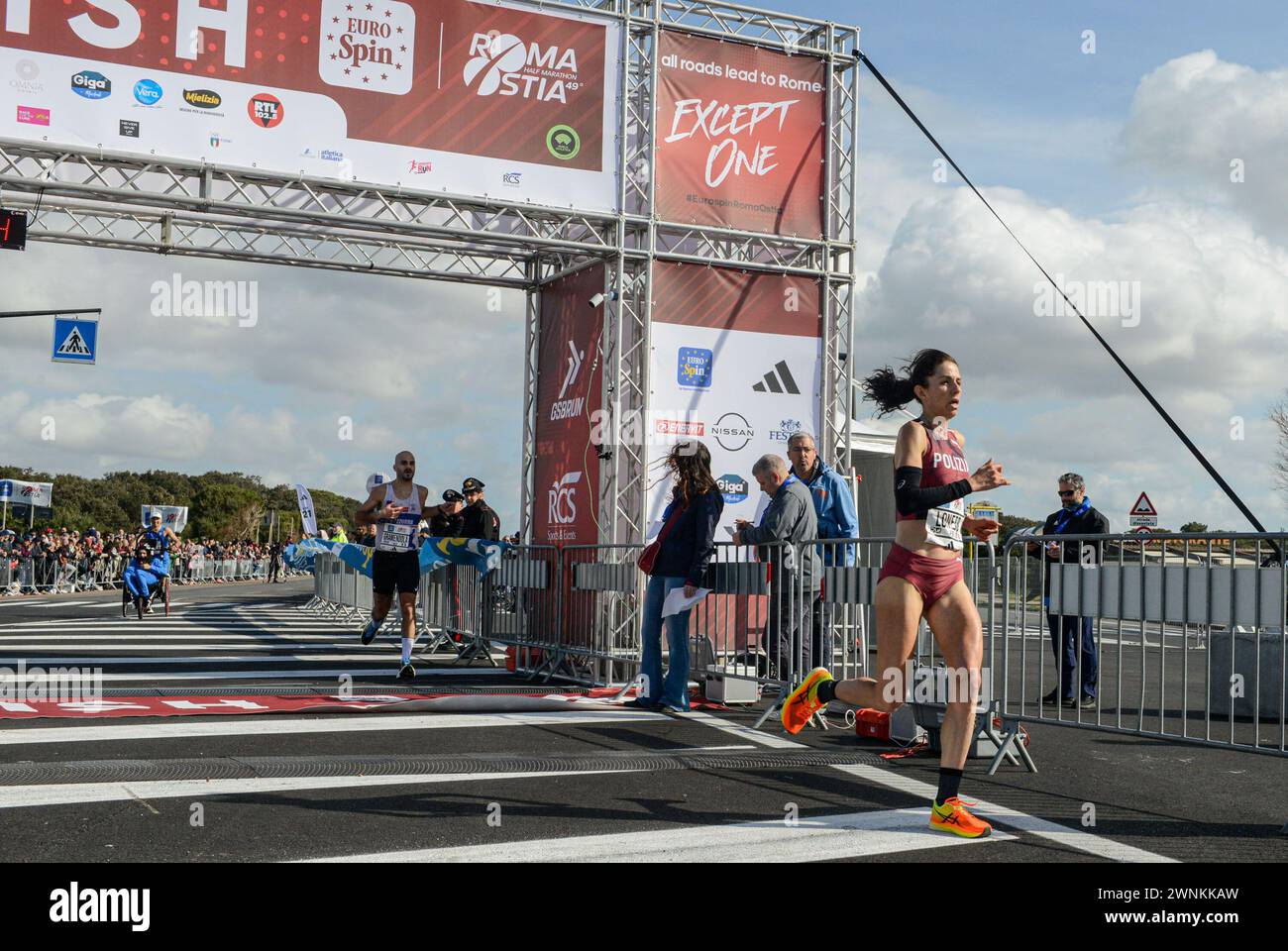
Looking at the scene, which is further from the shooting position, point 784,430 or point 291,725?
point 784,430

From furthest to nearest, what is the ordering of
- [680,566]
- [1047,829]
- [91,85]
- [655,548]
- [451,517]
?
1. [451,517]
2. [91,85]
3. [655,548]
4. [680,566]
5. [1047,829]

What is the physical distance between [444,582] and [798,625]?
21.6 feet

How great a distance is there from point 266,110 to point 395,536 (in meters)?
4.80

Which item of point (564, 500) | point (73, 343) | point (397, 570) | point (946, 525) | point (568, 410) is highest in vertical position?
point (73, 343)

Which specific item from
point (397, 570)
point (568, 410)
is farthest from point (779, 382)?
point (397, 570)

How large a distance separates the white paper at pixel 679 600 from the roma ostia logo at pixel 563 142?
20.5ft

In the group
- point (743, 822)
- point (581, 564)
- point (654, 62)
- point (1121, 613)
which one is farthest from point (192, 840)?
point (654, 62)

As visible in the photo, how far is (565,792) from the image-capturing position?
20.2ft

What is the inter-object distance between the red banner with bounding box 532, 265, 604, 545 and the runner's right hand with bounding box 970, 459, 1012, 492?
9.06 meters

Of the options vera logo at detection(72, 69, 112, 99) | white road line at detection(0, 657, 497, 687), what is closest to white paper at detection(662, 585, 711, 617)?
white road line at detection(0, 657, 497, 687)

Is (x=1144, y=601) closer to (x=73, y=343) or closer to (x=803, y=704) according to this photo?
(x=803, y=704)

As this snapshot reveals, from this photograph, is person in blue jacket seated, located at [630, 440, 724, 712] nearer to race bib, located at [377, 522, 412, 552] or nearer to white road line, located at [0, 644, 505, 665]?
race bib, located at [377, 522, 412, 552]
